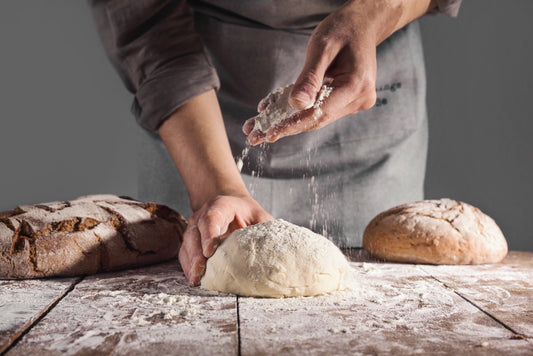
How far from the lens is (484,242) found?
1654 mm

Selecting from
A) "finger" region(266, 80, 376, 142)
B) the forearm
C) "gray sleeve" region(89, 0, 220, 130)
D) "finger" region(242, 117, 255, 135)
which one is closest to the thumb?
"finger" region(266, 80, 376, 142)

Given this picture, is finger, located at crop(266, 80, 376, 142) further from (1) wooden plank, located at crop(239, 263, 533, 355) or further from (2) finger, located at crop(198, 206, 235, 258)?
(1) wooden plank, located at crop(239, 263, 533, 355)

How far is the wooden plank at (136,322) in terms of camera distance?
870mm

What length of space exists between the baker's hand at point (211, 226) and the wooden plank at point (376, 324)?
0.64 ft

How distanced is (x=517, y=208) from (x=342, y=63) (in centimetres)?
269

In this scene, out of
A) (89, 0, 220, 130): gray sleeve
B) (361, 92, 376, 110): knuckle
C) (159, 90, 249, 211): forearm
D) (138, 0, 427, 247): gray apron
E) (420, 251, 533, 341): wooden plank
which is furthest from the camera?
(138, 0, 427, 247): gray apron

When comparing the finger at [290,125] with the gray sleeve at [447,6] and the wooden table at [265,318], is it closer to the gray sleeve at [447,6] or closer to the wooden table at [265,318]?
the wooden table at [265,318]

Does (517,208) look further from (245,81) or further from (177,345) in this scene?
(177,345)

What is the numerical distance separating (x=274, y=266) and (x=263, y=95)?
963 millimetres

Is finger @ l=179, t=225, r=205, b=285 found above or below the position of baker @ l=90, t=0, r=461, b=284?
below

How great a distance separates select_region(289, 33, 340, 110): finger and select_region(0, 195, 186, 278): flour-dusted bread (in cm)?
69

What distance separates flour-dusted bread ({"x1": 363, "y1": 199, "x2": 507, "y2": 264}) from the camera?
1631 mm

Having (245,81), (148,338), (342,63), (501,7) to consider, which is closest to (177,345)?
(148,338)

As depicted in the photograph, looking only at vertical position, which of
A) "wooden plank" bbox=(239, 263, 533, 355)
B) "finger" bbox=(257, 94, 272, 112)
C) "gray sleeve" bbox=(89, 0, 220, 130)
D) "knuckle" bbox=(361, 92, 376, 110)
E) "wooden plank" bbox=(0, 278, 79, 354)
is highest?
"gray sleeve" bbox=(89, 0, 220, 130)
